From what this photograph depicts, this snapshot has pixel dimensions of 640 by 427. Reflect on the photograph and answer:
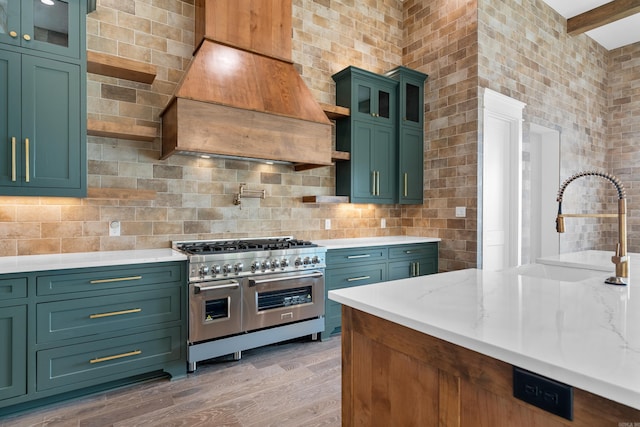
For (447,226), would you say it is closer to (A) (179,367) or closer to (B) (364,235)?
(B) (364,235)

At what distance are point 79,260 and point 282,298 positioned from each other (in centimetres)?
155

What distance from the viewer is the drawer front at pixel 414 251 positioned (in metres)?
3.88

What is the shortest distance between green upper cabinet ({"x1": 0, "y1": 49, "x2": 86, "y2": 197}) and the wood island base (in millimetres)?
2247

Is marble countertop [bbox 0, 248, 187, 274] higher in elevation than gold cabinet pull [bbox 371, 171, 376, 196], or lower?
lower

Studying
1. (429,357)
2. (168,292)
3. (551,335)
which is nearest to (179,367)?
(168,292)

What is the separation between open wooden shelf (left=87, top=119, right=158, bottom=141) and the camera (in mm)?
2615

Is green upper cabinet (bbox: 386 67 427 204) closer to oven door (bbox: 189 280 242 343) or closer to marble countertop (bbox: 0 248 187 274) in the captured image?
oven door (bbox: 189 280 242 343)

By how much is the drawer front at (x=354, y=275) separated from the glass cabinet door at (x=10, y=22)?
2.91 metres

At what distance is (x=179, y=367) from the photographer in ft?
8.69

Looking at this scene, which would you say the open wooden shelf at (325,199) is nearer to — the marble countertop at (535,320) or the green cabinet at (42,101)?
the green cabinet at (42,101)

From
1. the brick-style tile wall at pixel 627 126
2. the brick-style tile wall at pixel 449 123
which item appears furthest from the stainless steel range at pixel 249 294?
the brick-style tile wall at pixel 627 126

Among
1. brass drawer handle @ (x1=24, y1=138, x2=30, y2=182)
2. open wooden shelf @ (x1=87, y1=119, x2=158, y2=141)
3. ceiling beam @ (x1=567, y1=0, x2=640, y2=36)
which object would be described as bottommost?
brass drawer handle @ (x1=24, y1=138, x2=30, y2=182)

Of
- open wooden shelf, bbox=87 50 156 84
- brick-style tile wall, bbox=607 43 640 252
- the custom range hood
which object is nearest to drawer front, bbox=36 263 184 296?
the custom range hood

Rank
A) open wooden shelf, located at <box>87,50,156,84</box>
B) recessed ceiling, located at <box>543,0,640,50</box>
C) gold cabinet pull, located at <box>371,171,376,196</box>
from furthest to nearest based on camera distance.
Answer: recessed ceiling, located at <box>543,0,640,50</box> → gold cabinet pull, located at <box>371,171,376,196</box> → open wooden shelf, located at <box>87,50,156,84</box>
